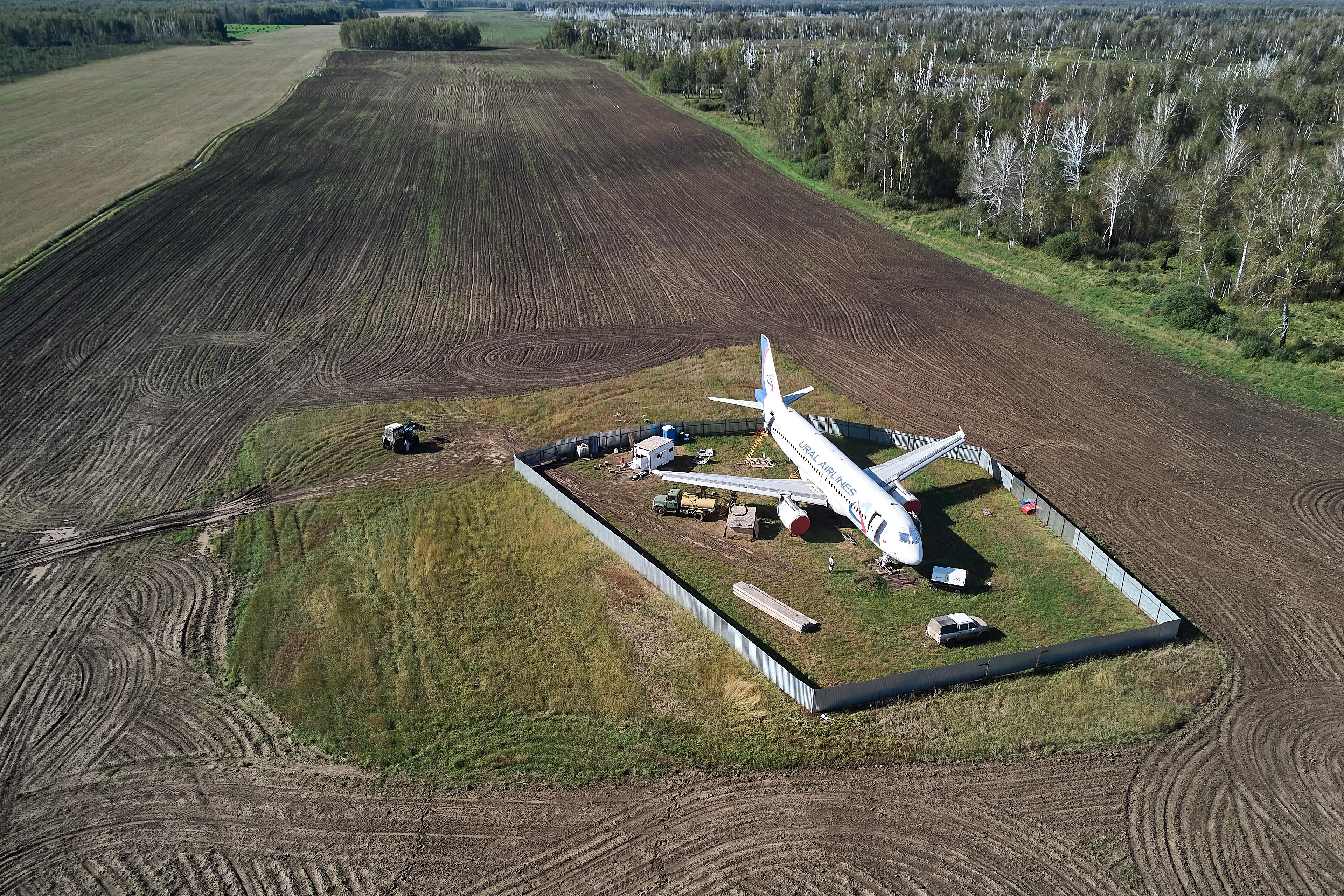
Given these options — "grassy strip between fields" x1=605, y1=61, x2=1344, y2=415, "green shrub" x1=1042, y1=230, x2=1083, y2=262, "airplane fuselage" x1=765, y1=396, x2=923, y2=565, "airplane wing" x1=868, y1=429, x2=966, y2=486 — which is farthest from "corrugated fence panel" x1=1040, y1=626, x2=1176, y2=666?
"green shrub" x1=1042, y1=230, x2=1083, y2=262

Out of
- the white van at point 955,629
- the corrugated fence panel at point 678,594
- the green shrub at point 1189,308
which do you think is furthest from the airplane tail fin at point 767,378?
the green shrub at point 1189,308

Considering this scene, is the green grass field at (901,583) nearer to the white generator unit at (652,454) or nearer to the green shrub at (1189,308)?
Answer: the white generator unit at (652,454)

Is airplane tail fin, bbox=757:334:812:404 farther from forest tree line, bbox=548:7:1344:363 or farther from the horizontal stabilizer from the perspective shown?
forest tree line, bbox=548:7:1344:363

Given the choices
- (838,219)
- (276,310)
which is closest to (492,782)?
(276,310)

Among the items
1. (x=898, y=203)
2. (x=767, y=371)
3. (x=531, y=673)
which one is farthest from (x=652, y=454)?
(x=898, y=203)

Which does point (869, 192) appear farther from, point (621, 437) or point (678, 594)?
point (678, 594)

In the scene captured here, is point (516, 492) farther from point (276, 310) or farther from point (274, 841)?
point (276, 310)
